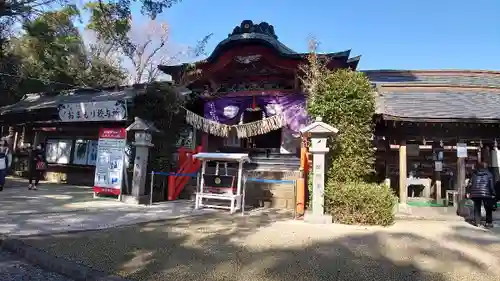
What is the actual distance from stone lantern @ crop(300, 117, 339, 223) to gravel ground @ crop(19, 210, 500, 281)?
2.50 ft

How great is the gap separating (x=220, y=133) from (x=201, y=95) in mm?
1764

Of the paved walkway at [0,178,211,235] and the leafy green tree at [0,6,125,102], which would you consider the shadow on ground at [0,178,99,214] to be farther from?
the leafy green tree at [0,6,125,102]

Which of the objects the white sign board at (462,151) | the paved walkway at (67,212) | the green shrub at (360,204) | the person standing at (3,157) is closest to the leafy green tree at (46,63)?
the person standing at (3,157)

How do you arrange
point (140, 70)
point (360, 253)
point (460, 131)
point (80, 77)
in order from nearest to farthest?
point (360, 253)
point (460, 131)
point (80, 77)
point (140, 70)

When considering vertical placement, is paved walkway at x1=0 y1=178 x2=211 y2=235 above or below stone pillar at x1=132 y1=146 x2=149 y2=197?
below

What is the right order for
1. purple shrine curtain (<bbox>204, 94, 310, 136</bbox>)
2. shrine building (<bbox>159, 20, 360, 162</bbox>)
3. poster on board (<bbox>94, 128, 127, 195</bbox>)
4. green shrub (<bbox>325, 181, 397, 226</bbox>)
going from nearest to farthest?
green shrub (<bbox>325, 181, 397, 226</bbox>)
poster on board (<bbox>94, 128, 127, 195</bbox>)
purple shrine curtain (<bbox>204, 94, 310, 136</bbox>)
shrine building (<bbox>159, 20, 360, 162</bbox>)

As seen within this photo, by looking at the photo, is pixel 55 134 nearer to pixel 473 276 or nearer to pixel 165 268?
pixel 165 268

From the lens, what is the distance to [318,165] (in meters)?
8.20

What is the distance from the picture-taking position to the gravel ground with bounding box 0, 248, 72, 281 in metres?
4.30

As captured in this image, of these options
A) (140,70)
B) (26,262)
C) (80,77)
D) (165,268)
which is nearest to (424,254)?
(165,268)

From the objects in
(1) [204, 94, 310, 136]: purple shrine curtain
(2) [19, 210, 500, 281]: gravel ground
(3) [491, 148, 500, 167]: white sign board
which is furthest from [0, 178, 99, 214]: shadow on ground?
(3) [491, 148, 500, 167]: white sign board

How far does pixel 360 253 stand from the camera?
5262mm

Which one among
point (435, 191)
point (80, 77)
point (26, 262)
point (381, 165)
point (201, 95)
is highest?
point (80, 77)

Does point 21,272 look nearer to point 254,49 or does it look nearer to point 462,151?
point 254,49
